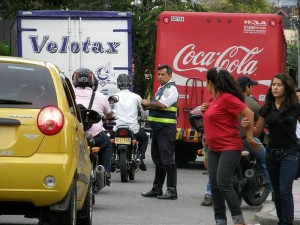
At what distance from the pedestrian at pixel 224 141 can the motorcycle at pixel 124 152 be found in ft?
20.5

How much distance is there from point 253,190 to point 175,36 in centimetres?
768

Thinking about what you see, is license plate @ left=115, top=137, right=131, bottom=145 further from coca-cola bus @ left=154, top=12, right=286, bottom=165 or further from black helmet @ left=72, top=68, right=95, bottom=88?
black helmet @ left=72, top=68, right=95, bottom=88

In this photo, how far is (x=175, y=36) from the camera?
20.9 meters

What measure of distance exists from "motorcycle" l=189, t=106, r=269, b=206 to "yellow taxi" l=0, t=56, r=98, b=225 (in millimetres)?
4529

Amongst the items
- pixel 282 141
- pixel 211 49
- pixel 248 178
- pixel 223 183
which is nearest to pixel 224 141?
pixel 223 183

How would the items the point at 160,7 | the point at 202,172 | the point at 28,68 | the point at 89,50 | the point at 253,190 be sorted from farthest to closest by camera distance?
the point at 160,7 < the point at 89,50 < the point at 202,172 < the point at 253,190 < the point at 28,68

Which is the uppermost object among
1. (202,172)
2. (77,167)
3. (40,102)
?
(40,102)

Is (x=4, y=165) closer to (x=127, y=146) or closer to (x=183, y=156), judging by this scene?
(x=127, y=146)

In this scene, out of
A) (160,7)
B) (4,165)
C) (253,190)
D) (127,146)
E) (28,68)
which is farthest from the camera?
(160,7)

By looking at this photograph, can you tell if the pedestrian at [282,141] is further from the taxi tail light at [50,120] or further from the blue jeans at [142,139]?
the blue jeans at [142,139]

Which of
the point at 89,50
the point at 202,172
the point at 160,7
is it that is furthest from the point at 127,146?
the point at 160,7

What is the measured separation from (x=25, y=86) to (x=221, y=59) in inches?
474

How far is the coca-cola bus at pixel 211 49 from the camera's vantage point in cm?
2073

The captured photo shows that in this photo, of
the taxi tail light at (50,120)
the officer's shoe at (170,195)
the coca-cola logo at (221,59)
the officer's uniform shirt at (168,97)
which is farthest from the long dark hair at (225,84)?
the coca-cola logo at (221,59)
